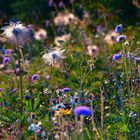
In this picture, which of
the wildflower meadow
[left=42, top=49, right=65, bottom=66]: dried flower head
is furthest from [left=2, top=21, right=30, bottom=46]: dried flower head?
[left=42, top=49, right=65, bottom=66]: dried flower head

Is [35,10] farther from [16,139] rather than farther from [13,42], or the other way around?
[16,139]

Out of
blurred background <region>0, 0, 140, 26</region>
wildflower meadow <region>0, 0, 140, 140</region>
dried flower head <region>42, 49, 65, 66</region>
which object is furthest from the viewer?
blurred background <region>0, 0, 140, 26</region>

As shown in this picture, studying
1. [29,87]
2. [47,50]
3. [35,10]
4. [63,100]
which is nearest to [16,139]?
[63,100]

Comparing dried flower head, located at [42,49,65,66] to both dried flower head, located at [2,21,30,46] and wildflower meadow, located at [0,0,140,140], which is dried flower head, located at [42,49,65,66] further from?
dried flower head, located at [2,21,30,46]

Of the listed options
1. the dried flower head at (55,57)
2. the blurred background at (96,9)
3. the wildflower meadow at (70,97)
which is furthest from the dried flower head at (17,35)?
the blurred background at (96,9)

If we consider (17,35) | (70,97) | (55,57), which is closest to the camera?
(70,97)

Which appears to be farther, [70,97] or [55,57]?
[55,57]

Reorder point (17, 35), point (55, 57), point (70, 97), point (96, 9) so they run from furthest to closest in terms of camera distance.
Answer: point (96, 9)
point (55, 57)
point (17, 35)
point (70, 97)

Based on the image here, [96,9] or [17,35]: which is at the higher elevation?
[96,9]

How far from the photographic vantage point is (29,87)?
19.1ft

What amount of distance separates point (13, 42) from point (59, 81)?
2.03 m

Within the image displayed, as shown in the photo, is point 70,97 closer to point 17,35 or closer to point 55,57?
point 55,57

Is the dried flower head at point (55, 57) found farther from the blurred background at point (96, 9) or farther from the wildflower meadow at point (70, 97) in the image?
the blurred background at point (96, 9)

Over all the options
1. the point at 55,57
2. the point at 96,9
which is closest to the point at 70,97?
the point at 55,57
